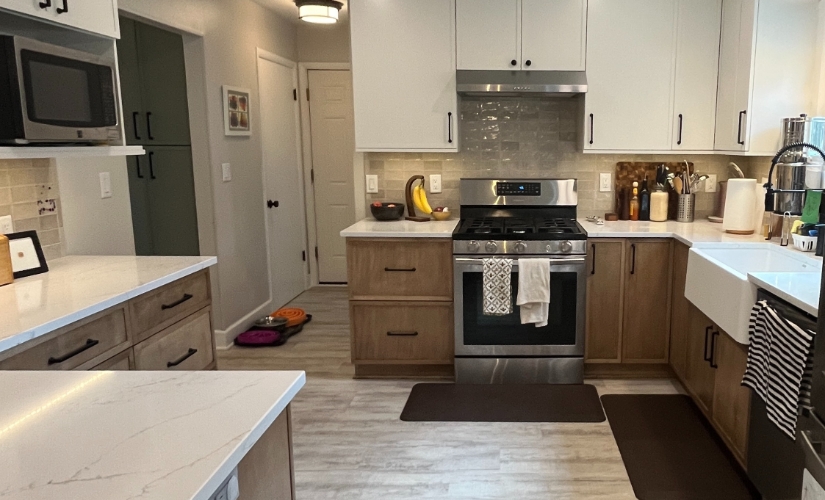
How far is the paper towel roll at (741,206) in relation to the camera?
323 centimetres

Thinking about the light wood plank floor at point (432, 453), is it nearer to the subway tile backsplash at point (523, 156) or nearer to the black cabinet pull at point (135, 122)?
the subway tile backsplash at point (523, 156)

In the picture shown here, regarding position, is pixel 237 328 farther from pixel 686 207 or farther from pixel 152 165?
pixel 686 207

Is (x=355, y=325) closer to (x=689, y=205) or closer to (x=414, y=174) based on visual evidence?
(x=414, y=174)

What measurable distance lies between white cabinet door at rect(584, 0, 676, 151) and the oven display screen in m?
0.39

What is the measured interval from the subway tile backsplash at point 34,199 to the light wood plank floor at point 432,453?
140 cm

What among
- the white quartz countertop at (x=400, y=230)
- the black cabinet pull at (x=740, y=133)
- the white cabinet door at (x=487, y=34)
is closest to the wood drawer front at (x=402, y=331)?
the white quartz countertop at (x=400, y=230)

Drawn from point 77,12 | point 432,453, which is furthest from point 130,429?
point 432,453

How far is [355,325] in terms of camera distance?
3.47 meters

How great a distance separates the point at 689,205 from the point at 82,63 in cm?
324

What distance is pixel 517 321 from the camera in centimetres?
334

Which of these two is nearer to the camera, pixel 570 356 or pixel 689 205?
pixel 570 356

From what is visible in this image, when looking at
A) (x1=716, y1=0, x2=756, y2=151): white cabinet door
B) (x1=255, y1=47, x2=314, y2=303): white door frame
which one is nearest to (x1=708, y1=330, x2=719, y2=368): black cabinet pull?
(x1=716, y1=0, x2=756, y2=151): white cabinet door

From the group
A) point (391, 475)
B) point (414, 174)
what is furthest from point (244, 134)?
point (391, 475)

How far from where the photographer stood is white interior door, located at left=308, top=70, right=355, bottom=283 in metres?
5.48
